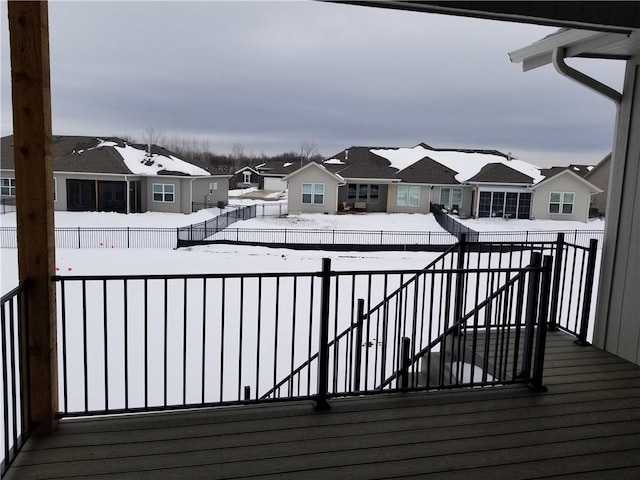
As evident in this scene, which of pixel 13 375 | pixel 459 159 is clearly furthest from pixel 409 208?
pixel 13 375

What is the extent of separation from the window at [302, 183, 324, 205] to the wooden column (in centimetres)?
2342

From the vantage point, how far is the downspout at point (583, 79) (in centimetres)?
412

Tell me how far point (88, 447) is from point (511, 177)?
2613 centimetres

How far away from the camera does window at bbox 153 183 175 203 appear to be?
24.1 meters

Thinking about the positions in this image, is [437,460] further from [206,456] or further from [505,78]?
[505,78]

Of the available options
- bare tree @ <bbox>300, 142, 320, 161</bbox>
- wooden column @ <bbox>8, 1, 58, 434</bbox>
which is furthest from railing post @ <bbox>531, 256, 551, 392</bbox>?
bare tree @ <bbox>300, 142, 320, 161</bbox>

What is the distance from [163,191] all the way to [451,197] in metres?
15.0

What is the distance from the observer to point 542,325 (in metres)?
3.23

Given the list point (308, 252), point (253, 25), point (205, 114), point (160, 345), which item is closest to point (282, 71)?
point (205, 114)

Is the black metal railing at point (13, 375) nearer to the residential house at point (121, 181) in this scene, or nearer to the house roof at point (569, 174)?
the residential house at point (121, 181)

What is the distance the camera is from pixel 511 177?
25.7 m

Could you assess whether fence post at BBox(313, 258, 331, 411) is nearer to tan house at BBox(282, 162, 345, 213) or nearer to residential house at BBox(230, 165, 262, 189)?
tan house at BBox(282, 162, 345, 213)

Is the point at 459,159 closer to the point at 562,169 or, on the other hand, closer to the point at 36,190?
the point at 562,169

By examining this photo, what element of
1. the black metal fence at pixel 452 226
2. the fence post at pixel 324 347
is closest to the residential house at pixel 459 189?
the black metal fence at pixel 452 226
